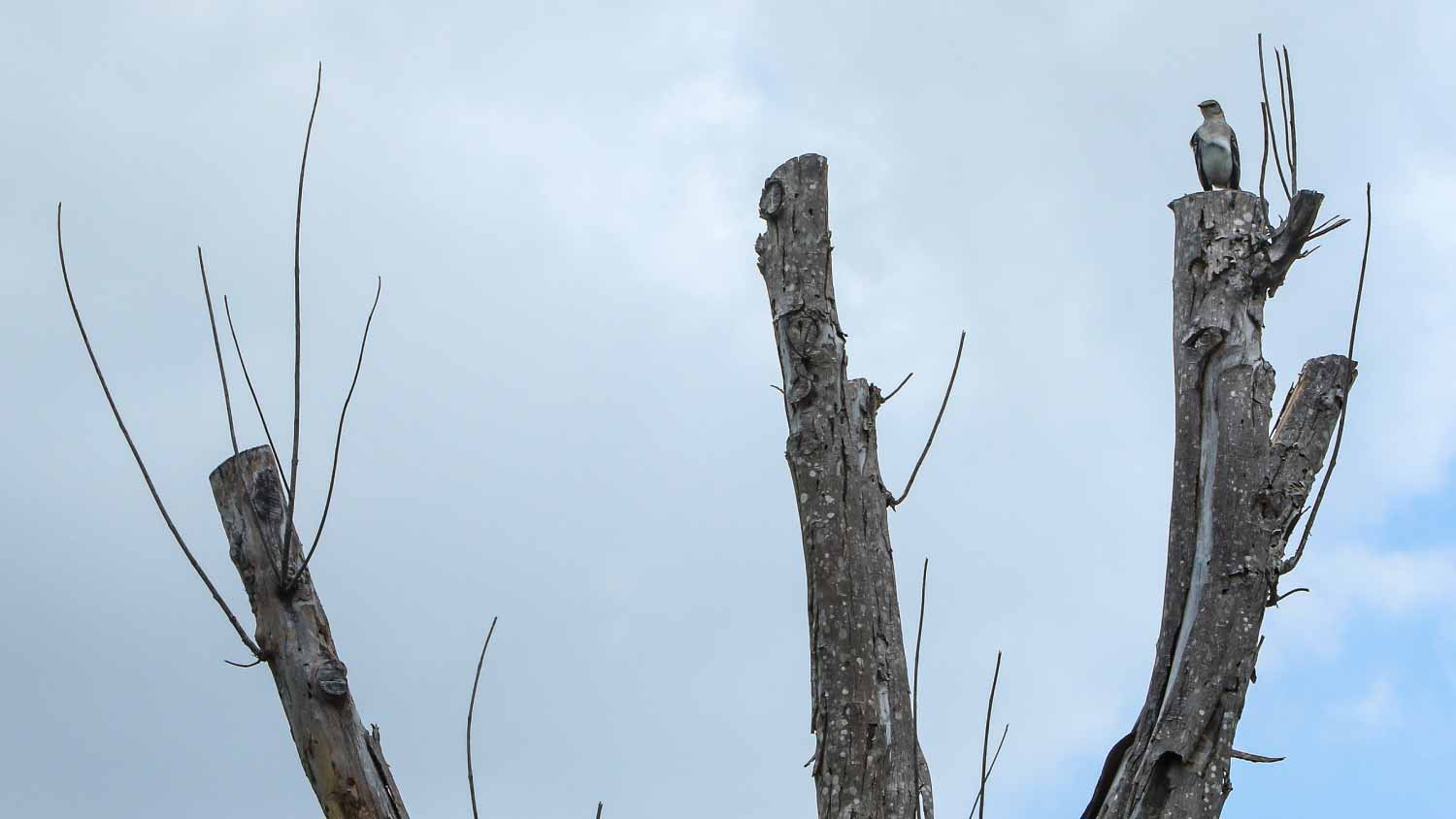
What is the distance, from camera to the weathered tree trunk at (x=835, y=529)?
362 centimetres

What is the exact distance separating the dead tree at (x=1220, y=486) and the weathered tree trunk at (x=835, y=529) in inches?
30.7

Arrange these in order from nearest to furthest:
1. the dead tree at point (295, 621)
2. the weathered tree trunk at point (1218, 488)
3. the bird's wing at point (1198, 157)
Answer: the dead tree at point (295, 621) < the weathered tree trunk at point (1218, 488) < the bird's wing at point (1198, 157)

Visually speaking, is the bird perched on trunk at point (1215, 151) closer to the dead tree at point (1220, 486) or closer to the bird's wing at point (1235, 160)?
the bird's wing at point (1235, 160)

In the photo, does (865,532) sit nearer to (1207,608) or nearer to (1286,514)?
(1207,608)

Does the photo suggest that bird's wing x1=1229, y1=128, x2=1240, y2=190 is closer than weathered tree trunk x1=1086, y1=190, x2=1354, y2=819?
No

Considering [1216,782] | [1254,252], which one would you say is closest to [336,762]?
[1216,782]

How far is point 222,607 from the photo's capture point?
3.28 m

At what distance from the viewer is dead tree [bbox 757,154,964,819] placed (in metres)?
3.62

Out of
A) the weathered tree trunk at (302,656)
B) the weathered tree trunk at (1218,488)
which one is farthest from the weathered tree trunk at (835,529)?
the weathered tree trunk at (302,656)

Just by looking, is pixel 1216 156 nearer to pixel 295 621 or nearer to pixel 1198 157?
pixel 1198 157

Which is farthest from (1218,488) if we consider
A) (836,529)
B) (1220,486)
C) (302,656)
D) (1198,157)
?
(1198,157)

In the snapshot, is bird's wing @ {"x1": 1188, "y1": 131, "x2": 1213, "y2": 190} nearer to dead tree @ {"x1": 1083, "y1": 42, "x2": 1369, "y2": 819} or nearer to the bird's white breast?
the bird's white breast

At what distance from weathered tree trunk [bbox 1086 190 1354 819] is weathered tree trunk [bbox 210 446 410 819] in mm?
2206

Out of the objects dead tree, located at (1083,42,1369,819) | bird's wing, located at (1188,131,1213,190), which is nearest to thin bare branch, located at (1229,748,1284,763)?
dead tree, located at (1083,42,1369,819)
